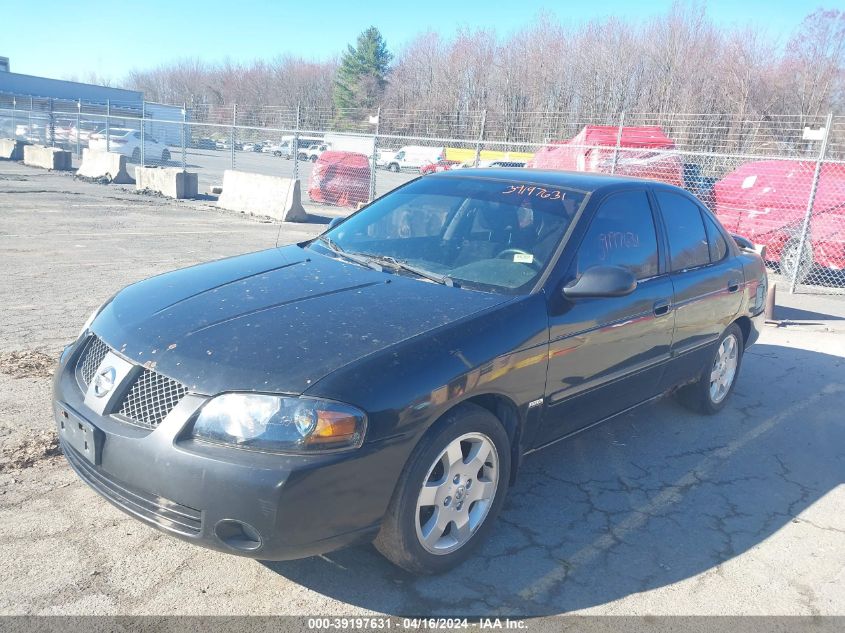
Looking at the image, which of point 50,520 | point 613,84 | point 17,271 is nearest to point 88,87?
point 613,84

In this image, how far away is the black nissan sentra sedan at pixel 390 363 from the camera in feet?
8.20

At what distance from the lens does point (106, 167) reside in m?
21.8

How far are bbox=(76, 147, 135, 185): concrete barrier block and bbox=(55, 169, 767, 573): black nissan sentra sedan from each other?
64.2 feet

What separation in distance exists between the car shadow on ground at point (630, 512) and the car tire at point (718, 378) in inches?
4.4

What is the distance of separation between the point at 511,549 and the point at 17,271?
7.24m

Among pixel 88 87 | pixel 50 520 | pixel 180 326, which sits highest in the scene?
pixel 88 87

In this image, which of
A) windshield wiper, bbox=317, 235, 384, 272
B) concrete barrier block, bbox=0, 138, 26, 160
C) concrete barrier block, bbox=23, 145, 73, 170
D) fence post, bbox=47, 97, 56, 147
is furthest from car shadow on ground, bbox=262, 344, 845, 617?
fence post, bbox=47, 97, 56, 147

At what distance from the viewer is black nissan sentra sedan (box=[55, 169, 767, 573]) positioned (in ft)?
8.20

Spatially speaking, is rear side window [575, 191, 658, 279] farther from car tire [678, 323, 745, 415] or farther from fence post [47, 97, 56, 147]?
fence post [47, 97, 56, 147]

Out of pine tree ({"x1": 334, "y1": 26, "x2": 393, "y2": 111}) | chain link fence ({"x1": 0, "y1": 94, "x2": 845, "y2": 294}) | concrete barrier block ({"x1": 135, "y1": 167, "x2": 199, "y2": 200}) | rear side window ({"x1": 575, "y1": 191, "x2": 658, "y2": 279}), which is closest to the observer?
rear side window ({"x1": 575, "y1": 191, "x2": 658, "y2": 279})

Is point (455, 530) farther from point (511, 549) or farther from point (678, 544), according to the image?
point (678, 544)

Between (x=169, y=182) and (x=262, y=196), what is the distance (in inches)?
162

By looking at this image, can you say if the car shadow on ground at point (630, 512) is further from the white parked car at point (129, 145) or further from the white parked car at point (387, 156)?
the white parked car at point (129, 145)

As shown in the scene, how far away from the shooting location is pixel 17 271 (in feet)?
26.5
